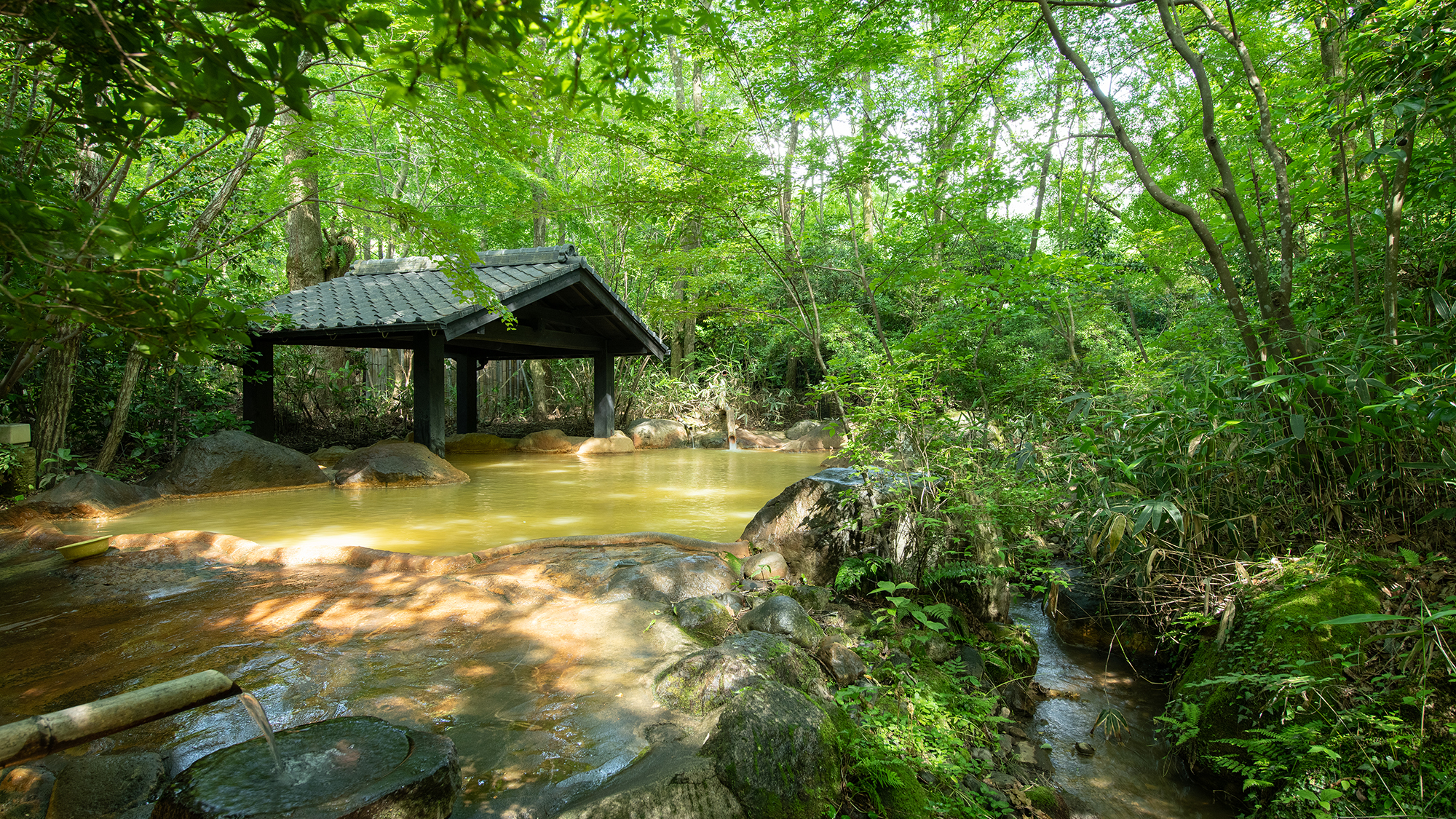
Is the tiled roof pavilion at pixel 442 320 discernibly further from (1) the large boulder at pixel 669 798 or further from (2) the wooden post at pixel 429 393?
(1) the large boulder at pixel 669 798

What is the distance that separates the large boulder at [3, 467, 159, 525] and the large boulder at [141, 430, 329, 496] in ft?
1.66

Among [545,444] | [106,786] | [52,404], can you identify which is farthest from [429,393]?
[106,786]

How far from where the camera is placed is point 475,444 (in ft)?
37.7

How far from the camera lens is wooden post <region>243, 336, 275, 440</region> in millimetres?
8312

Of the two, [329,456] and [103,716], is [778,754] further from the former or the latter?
[329,456]

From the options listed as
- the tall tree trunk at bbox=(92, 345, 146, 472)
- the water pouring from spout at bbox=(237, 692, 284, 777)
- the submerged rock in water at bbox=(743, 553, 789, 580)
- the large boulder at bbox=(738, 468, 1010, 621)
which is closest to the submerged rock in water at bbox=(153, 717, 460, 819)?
the water pouring from spout at bbox=(237, 692, 284, 777)

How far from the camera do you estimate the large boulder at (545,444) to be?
1179cm

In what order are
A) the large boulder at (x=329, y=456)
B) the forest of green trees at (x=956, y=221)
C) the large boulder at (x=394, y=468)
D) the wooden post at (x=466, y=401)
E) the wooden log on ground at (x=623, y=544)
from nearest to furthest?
the forest of green trees at (x=956, y=221)
the wooden log on ground at (x=623, y=544)
the large boulder at (x=394, y=468)
the large boulder at (x=329, y=456)
the wooden post at (x=466, y=401)

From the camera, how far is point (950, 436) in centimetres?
409

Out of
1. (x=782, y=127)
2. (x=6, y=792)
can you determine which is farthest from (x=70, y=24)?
(x=782, y=127)

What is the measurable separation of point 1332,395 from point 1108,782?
82.1 inches

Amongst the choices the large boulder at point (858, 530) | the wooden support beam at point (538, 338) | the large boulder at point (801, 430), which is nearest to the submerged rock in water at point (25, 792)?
the large boulder at point (858, 530)

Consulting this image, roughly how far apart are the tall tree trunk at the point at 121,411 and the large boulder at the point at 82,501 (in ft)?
2.63

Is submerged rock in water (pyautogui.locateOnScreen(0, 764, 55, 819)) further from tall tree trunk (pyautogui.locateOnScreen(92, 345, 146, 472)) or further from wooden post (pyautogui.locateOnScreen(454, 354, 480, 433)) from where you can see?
wooden post (pyautogui.locateOnScreen(454, 354, 480, 433))
